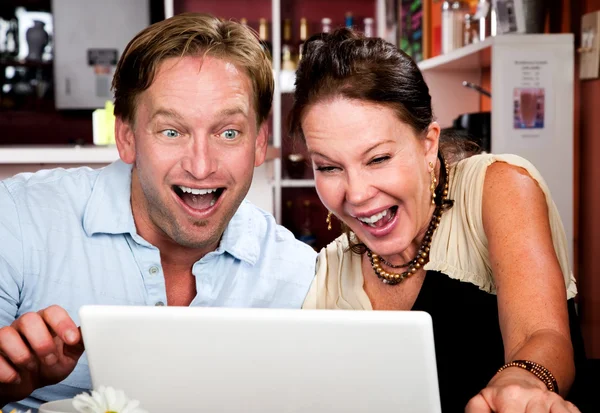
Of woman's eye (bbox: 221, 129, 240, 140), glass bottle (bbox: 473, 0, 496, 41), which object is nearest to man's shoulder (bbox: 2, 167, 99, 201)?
woman's eye (bbox: 221, 129, 240, 140)

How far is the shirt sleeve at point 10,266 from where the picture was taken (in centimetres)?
148

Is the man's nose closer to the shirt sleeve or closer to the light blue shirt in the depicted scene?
the light blue shirt

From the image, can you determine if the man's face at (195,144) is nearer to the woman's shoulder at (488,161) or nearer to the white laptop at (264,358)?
the woman's shoulder at (488,161)

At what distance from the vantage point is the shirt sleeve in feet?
4.86

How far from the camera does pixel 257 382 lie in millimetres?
837

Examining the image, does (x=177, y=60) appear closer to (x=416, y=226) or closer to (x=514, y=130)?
(x=416, y=226)

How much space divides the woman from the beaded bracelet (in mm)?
222

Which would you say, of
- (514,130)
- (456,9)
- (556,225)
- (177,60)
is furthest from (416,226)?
(456,9)

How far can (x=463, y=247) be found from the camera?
152 cm

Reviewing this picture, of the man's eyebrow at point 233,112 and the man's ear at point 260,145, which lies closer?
the man's eyebrow at point 233,112

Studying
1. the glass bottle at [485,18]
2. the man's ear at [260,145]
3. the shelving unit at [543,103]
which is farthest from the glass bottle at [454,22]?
the man's ear at [260,145]

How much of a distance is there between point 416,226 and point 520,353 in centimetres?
45

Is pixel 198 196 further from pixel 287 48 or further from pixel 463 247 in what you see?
pixel 287 48

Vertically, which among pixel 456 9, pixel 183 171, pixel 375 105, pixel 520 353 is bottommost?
pixel 520 353
